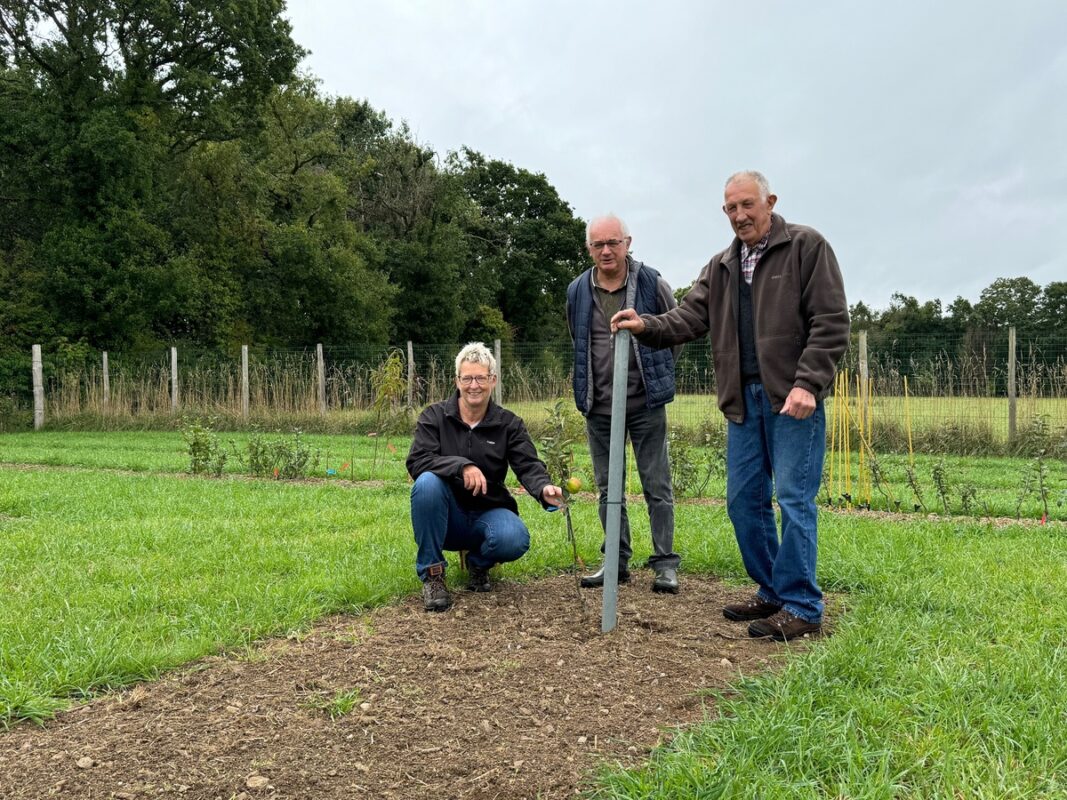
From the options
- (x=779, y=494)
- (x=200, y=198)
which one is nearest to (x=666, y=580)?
(x=779, y=494)

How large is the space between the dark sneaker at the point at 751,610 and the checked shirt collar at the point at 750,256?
141 cm

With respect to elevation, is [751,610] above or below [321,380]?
below

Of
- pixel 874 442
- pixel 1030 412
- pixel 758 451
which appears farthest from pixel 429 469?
pixel 1030 412

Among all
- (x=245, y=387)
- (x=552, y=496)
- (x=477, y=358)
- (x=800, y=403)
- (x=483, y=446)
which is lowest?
(x=552, y=496)

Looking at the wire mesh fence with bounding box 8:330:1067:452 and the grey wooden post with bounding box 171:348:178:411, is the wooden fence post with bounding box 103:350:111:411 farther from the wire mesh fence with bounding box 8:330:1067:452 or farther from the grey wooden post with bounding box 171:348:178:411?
the grey wooden post with bounding box 171:348:178:411

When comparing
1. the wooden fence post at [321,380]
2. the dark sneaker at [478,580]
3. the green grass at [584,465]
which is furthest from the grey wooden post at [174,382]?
the dark sneaker at [478,580]

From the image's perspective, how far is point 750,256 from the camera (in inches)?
139

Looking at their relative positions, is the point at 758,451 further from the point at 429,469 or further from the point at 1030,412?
the point at 1030,412

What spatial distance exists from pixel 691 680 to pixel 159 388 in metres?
17.5

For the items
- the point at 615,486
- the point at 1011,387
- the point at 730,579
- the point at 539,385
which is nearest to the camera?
the point at 615,486

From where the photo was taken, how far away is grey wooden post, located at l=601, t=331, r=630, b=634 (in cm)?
338

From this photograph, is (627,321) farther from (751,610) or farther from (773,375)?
(751,610)

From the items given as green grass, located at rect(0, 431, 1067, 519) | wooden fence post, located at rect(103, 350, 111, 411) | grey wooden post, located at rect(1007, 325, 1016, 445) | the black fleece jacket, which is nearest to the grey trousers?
the black fleece jacket

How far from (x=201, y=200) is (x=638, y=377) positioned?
84.9 feet
